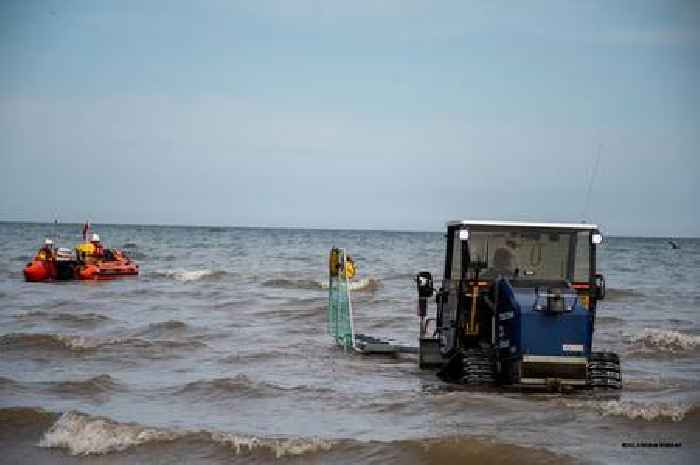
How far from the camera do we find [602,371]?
11125 mm

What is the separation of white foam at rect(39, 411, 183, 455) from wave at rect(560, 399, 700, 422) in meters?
4.44

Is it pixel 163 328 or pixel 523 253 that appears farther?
pixel 163 328

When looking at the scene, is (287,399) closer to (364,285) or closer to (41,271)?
(364,285)

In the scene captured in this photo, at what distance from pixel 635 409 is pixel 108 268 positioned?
25.9m

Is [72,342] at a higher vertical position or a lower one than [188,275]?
lower

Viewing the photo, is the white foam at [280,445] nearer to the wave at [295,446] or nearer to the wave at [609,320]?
the wave at [295,446]

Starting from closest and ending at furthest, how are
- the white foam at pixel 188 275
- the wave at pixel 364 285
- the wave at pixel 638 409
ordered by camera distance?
1. the wave at pixel 638 409
2. the wave at pixel 364 285
3. the white foam at pixel 188 275

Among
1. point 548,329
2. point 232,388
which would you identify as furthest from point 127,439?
point 548,329

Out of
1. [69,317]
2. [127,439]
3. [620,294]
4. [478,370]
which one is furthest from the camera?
[620,294]

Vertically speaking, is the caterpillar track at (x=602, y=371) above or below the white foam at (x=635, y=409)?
above

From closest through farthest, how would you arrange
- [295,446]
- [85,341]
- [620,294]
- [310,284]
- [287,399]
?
[295,446] → [287,399] → [85,341] → [620,294] → [310,284]

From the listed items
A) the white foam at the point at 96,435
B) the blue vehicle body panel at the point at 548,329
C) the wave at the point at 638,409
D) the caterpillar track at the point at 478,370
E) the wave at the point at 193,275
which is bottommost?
the white foam at the point at 96,435

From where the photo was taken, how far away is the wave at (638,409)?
10.5 meters

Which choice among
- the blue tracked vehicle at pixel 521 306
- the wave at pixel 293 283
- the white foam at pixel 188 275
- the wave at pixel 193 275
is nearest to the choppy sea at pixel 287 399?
the blue tracked vehicle at pixel 521 306
